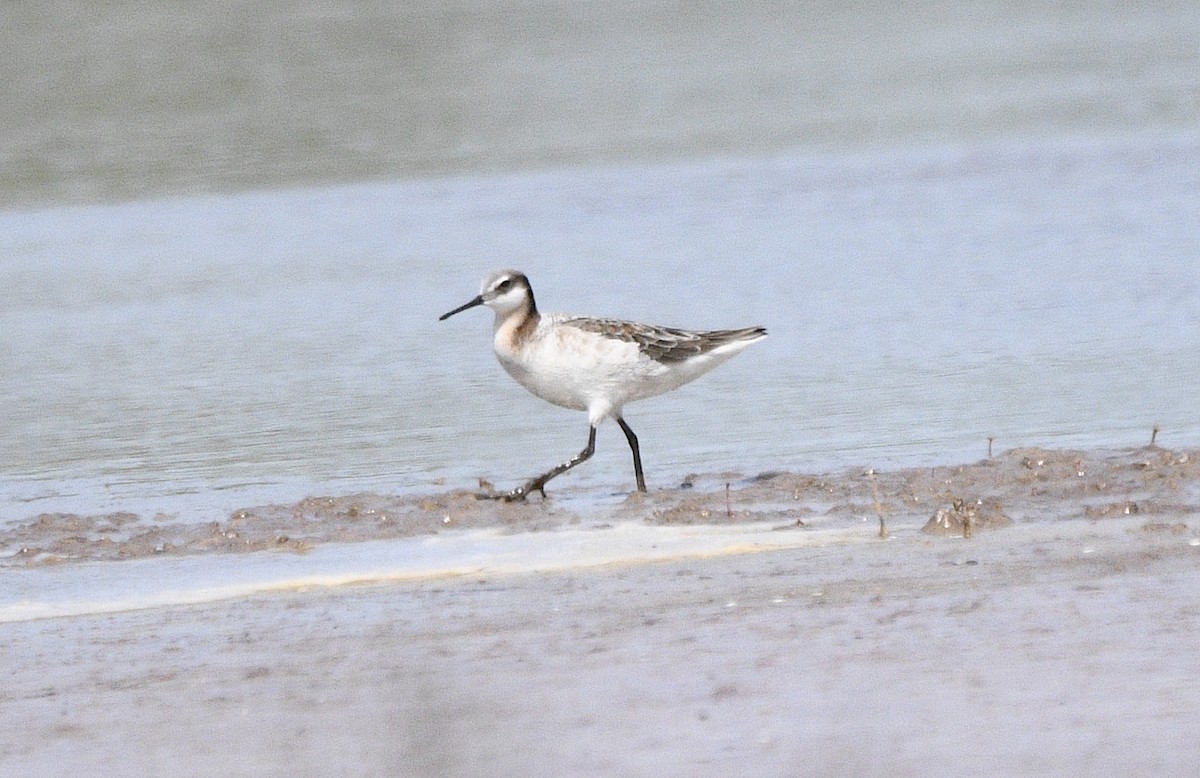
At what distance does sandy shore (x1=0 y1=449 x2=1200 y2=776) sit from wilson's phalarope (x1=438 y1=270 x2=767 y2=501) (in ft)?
4.17

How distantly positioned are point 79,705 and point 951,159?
49.7 feet

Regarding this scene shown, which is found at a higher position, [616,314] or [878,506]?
[616,314]

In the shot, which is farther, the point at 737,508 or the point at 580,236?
the point at 580,236

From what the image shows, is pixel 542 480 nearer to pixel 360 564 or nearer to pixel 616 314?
pixel 360 564

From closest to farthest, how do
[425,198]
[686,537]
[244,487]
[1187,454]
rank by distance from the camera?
[686,537] → [1187,454] → [244,487] → [425,198]

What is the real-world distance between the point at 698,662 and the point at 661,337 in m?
3.61

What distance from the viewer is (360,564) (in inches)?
310

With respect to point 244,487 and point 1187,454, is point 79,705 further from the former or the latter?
point 1187,454

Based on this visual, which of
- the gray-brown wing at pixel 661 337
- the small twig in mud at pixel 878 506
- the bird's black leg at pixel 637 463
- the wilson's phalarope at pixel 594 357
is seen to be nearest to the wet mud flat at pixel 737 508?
the small twig in mud at pixel 878 506

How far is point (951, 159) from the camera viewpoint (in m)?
19.8

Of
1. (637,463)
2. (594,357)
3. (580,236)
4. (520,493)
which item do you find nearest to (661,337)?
(594,357)

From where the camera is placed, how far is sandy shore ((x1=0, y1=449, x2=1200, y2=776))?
5035 millimetres

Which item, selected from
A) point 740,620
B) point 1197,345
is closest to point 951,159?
point 1197,345

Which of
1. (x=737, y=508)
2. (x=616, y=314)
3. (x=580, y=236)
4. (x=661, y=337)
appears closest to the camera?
(x=737, y=508)
